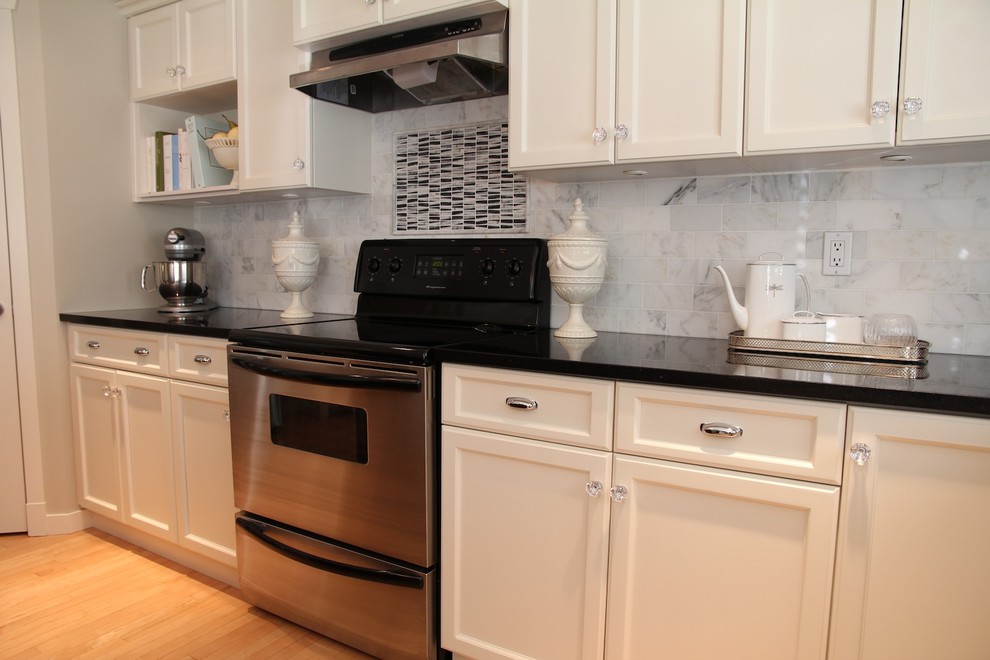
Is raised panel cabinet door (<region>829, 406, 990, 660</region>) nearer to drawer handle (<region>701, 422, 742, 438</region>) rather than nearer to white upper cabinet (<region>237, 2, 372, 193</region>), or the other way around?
drawer handle (<region>701, 422, 742, 438</region>)

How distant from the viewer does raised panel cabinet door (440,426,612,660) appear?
4.93 feet

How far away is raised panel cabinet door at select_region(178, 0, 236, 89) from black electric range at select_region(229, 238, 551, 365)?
910 mm

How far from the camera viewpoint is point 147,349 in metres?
2.40

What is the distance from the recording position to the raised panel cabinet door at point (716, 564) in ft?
4.18

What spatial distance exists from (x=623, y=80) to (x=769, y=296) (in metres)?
0.66

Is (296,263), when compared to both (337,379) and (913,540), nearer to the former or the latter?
(337,379)

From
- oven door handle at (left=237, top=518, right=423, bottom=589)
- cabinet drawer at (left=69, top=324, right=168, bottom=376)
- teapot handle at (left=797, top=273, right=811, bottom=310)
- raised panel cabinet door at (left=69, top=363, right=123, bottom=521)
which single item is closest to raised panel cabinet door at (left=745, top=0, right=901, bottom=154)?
teapot handle at (left=797, top=273, right=811, bottom=310)

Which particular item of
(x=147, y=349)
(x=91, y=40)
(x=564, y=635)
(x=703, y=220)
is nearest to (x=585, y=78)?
(x=703, y=220)

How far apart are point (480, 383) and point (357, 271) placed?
3.39 ft

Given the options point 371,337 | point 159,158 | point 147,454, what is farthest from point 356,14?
point 147,454

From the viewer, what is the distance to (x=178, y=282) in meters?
2.83

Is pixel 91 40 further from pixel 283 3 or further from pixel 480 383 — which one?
pixel 480 383

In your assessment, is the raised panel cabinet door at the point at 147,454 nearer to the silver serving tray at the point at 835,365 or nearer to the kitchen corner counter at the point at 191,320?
the kitchen corner counter at the point at 191,320

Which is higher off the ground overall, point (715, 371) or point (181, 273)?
point (181, 273)
